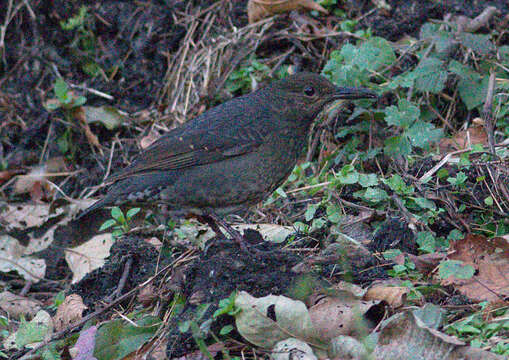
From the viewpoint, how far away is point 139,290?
4.31m

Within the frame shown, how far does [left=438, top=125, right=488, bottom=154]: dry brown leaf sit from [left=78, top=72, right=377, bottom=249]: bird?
766 millimetres

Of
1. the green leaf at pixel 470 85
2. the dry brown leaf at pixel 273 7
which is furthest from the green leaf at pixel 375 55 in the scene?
the dry brown leaf at pixel 273 7

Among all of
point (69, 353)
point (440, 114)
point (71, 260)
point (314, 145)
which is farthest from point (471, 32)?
point (69, 353)

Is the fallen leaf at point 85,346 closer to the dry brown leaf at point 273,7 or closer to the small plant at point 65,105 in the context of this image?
the small plant at point 65,105

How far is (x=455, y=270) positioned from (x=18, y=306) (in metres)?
2.97

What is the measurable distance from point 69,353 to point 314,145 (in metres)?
2.85

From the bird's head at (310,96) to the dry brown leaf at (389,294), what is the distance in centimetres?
172

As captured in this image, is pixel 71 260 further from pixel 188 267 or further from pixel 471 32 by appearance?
pixel 471 32

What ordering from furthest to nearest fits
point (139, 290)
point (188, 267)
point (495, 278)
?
point (139, 290) → point (188, 267) → point (495, 278)

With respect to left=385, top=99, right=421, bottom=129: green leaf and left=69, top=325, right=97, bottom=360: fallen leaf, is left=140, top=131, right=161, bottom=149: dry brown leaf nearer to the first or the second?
left=385, top=99, right=421, bottom=129: green leaf

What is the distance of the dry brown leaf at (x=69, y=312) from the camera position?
429 cm

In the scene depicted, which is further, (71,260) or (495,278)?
(71,260)

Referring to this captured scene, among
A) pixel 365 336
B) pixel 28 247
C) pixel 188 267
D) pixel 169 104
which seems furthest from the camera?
pixel 169 104

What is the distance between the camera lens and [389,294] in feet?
11.3
